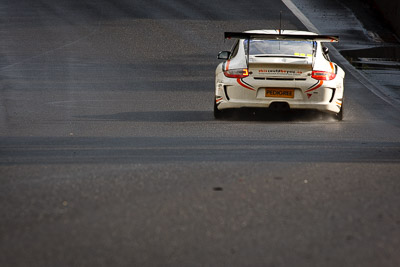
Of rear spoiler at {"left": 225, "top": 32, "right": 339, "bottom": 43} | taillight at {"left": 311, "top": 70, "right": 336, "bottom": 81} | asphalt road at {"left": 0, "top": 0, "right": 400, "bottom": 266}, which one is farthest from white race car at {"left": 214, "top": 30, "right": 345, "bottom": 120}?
asphalt road at {"left": 0, "top": 0, "right": 400, "bottom": 266}

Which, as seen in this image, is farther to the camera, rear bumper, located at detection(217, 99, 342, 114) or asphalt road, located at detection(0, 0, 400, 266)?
rear bumper, located at detection(217, 99, 342, 114)

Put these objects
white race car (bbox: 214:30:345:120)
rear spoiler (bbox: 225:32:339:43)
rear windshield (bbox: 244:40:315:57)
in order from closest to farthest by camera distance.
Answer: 1. white race car (bbox: 214:30:345:120)
2. rear windshield (bbox: 244:40:315:57)
3. rear spoiler (bbox: 225:32:339:43)

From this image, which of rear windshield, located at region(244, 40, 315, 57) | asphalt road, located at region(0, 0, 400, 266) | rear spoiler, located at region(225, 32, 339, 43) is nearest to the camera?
asphalt road, located at region(0, 0, 400, 266)

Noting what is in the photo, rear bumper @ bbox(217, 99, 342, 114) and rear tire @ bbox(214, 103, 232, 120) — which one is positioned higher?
rear bumper @ bbox(217, 99, 342, 114)

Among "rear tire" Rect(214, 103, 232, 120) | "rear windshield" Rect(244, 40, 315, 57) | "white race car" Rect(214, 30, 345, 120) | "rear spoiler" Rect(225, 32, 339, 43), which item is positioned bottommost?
"rear tire" Rect(214, 103, 232, 120)

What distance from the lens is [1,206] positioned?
673cm

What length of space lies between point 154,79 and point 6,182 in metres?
11.9

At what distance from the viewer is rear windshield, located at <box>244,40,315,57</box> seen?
13.6 metres

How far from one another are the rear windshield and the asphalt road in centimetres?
105

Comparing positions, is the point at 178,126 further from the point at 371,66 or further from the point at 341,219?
the point at 371,66

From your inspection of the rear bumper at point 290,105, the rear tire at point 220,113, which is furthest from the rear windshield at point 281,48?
the rear tire at point 220,113

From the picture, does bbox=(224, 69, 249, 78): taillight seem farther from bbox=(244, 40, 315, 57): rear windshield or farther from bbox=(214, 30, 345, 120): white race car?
bbox=(244, 40, 315, 57): rear windshield

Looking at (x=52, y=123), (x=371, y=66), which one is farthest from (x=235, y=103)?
(x=371, y=66)

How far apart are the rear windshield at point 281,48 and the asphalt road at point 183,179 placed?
3.43 ft
